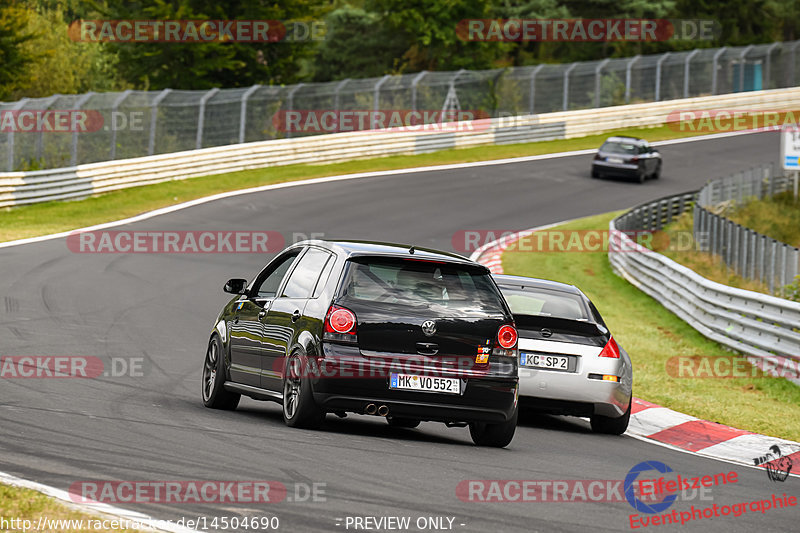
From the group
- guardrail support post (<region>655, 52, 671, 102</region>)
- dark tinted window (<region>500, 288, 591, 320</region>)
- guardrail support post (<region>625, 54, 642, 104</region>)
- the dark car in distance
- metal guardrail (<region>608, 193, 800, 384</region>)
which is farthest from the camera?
guardrail support post (<region>655, 52, 671, 102</region>)

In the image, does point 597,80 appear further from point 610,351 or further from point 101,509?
point 101,509

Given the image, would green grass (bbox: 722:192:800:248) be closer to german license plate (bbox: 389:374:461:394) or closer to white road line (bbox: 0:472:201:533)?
german license plate (bbox: 389:374:461:394)

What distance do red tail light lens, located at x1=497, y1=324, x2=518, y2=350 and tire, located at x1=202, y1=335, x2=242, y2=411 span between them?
2.69 metres

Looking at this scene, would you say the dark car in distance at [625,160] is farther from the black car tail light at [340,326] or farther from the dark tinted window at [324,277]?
the black car tail light at [340,326]

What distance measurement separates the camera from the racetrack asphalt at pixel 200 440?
701 cm

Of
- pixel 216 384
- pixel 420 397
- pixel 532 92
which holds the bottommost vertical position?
pixel 532 92

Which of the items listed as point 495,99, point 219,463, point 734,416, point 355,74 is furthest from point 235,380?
point 355,74

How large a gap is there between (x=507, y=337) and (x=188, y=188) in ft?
86.6

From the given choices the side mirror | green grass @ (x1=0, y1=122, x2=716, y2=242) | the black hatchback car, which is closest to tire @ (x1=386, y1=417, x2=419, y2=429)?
the black hatchback car

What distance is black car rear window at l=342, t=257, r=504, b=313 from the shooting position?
31.0 ft

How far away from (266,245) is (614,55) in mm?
45652

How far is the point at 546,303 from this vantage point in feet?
40.5

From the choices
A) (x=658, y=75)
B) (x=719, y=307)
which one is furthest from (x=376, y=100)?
(x=719, y=307)

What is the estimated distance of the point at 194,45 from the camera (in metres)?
49.8
